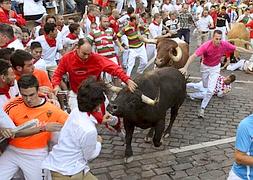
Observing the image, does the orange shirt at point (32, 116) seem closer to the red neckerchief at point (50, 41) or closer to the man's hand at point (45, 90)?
the man's hand at point (45, 90)

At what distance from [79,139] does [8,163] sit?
863mm

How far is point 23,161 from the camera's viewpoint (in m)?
4.16

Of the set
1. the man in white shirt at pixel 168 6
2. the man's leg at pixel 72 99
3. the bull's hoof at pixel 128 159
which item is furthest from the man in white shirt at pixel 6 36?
the man in white shirt at pixel 168 6

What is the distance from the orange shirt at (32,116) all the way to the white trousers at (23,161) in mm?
63

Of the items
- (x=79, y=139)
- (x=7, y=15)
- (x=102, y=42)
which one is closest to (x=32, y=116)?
(x=79, y=139)

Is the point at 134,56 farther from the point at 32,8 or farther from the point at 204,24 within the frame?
the point at 204,24

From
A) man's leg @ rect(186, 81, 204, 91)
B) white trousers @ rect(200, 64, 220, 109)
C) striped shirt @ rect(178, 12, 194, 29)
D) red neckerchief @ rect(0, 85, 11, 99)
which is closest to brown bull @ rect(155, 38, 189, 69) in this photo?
white trousers @ rect(200, 64, 220, 109)

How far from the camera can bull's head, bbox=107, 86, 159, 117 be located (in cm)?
603

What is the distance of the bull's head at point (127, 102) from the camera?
19.8ft

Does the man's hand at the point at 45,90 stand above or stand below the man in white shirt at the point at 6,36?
below

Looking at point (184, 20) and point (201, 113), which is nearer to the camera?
point (201, 113)

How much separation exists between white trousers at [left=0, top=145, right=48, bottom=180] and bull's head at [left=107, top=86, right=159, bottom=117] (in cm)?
203

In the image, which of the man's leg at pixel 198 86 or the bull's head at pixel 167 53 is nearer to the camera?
the bull's head at pixel 167 53

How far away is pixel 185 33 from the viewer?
15875mm
